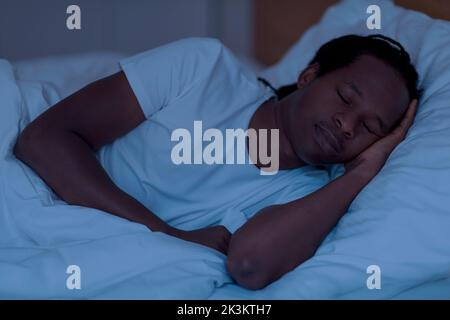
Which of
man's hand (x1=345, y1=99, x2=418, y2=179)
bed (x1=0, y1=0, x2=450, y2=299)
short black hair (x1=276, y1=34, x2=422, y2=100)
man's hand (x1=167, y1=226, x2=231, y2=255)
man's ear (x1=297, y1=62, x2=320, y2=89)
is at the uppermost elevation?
short black hair (x1=276, y1=34, x2=422, y2=100)

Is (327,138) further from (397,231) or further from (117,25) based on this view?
(117,25)

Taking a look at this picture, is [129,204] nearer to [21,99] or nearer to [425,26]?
[21,99]

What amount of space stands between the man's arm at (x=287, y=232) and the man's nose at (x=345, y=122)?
0.06 metres

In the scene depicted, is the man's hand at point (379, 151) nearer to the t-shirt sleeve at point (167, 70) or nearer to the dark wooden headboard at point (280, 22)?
the t-shirt sleeve at point (167, 70)

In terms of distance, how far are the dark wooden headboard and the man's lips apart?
27.8 inches

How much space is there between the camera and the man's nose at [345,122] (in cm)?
95

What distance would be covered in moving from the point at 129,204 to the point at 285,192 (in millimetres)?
287

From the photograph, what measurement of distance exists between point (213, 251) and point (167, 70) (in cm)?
32

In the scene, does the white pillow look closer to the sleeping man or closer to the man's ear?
the sleeping man

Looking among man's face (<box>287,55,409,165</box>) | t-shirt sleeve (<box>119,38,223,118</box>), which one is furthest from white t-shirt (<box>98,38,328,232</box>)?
man's face (<box>287,55,409,165</box>)

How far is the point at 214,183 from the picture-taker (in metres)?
1.02

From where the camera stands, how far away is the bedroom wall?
1.51 m

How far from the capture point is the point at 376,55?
39.8 inches

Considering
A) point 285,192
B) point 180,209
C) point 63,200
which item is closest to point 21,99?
point 63,200
